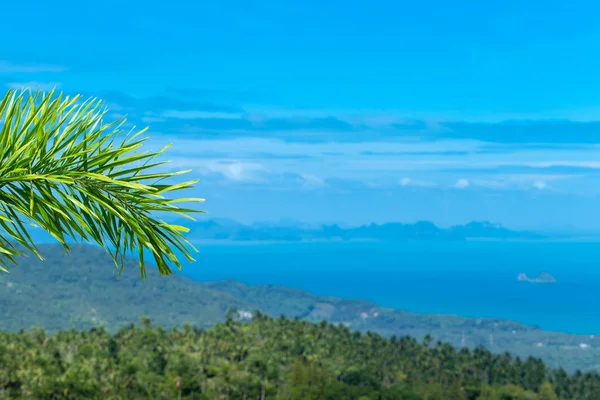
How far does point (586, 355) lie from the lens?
186 meters

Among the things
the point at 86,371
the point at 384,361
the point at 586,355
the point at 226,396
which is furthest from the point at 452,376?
the point at 586,355

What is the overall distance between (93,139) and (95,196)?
0.23 meters

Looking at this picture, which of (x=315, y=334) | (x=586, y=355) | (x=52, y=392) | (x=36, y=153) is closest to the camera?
(x=36, y=153)

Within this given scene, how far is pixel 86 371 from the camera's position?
44.2m

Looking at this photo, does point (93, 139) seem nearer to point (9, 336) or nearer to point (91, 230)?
point (91, 230)

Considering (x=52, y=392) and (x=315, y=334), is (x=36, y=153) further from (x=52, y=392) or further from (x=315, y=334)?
(x=315, y=334)

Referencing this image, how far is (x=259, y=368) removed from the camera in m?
59.5

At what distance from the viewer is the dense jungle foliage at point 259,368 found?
4600 centimetres

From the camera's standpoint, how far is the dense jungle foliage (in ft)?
151

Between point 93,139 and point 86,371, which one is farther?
point 86,371

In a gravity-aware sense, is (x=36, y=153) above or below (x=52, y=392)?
above

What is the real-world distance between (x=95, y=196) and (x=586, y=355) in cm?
20079

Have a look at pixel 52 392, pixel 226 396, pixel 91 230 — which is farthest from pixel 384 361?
pixel 91 230

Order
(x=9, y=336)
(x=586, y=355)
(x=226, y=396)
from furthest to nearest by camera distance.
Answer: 1. (x=586, y=355)
2. (x=9, y=336)
3. (x=226, y=396)
